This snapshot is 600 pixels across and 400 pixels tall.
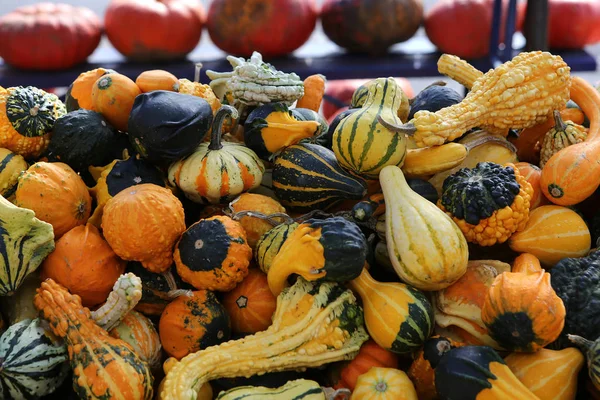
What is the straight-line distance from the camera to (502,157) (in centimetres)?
191

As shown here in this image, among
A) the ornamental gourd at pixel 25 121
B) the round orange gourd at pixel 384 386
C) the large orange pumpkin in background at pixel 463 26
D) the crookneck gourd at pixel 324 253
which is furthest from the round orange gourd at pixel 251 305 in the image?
the large orange pumpkin in background at pixel 463 26

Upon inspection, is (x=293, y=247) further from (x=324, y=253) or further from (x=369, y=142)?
(x=369, y=142)

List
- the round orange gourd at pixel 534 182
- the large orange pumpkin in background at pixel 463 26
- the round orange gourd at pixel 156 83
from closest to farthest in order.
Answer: the round orange gourd at pixel 534 182
the round orange gourd at pixel 156 83
the large orange pumpkin in background at pixel 463 26

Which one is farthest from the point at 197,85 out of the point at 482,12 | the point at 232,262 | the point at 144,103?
the point at 482,12

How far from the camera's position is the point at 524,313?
1412 millimetres

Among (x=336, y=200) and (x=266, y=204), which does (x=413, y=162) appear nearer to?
(x=336, y=200)

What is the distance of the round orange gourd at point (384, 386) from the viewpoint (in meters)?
1.44

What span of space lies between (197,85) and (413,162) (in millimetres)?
818

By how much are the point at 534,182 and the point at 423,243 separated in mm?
525

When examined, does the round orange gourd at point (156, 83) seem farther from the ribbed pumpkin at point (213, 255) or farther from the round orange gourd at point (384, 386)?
the round orange gourd at point (384, 386)

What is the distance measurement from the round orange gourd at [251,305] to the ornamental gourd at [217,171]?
288 millimetres

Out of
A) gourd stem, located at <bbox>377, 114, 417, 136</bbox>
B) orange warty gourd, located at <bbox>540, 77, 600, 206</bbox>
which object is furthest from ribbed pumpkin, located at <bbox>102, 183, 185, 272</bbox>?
orange warty gourd, located at <bbox>540, 77, 600, 206</bbox>

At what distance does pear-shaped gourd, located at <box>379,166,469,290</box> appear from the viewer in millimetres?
1574

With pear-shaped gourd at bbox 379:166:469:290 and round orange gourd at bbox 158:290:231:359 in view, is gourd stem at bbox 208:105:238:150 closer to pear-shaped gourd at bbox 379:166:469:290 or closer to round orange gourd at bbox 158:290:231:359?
round orange gourd at bbox 158:290:231:359
